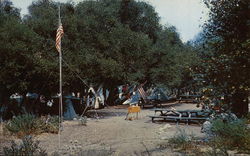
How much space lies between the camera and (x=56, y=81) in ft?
61.6

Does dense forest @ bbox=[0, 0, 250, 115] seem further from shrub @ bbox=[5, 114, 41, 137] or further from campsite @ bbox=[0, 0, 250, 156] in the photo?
shrub @ bbox=[5, 114, 41, 137]

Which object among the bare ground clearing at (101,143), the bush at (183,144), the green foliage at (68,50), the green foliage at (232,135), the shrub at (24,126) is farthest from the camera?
the green foliage at (68,50)

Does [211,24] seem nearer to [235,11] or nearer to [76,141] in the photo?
[235,11]

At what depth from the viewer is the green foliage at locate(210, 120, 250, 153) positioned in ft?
28.3

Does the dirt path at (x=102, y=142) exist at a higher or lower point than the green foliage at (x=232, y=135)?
lower

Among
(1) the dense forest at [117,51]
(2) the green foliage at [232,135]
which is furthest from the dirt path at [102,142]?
(1) the dense forest at [117,51]

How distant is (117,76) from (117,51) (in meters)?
3.22

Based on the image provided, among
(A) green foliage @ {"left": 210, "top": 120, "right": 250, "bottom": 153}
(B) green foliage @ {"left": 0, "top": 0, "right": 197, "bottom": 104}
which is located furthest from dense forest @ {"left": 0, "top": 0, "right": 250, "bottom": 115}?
(A) green foliage @ {"left": 210, "top": 120, "right": 250, "bottom": 153}

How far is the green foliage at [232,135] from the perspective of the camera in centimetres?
863

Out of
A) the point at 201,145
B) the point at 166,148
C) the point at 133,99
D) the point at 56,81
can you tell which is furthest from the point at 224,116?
the point at 133,99

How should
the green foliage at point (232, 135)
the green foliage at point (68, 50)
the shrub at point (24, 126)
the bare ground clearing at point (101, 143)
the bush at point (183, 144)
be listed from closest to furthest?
1. the green foliage at point (232, 135)
2. the bush at point (183, 144)
3. the bare ground clearing at point (101, 143)
4. the shrub at point (24, 126)
5. the green foliage at point (68, 50)

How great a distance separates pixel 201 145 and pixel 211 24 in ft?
19.7

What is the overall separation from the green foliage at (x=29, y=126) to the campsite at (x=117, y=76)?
44 millimetres

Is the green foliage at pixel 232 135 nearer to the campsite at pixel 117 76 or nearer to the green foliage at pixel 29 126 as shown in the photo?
the campsite at pixel 117 76
